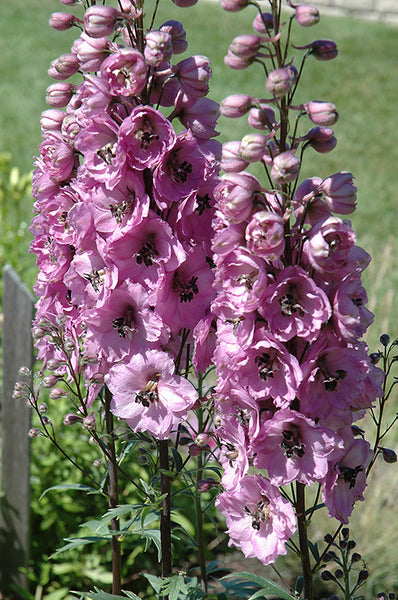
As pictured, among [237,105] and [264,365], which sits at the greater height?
[237,105]

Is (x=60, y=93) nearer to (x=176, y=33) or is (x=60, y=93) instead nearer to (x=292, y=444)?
(x=176, y=33)

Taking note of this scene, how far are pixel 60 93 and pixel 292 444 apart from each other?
105 centimetres

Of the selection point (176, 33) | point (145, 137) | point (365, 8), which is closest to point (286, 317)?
point (145, 137)

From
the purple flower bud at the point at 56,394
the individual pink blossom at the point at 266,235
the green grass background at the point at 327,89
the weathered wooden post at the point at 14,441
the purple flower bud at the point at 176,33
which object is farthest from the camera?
the green grass background at the point at 327,89

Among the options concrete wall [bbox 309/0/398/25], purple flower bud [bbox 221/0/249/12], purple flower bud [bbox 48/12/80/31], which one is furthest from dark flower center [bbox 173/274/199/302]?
concrete wall [bbox 309/0/398/25]

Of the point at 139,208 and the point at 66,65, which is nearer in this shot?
the point at 139,208

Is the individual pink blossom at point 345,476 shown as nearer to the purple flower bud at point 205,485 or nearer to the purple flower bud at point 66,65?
the purple flower bud at point 205,485

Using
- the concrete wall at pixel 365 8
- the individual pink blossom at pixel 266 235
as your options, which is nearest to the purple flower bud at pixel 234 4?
the individual pink blossom at pixel 266 235

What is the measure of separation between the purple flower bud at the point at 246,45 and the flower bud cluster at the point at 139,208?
0.52 feet

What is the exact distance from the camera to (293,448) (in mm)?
1601

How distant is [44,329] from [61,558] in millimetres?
1657

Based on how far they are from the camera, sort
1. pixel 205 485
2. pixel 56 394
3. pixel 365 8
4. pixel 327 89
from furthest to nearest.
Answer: pixel 365 8, pixel 327 89, pixel 56 394, pixel 205 485

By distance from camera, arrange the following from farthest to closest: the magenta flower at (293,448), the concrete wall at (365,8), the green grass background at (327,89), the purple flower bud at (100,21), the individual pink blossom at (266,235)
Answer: the concrete wall at (365,8) → the green grass background at (327,89) → the purple flower bud at (100,21) → the magenta flower at (293,448) → the individual pink blossom at (266,235)

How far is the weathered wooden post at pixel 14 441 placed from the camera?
10.2 feet
